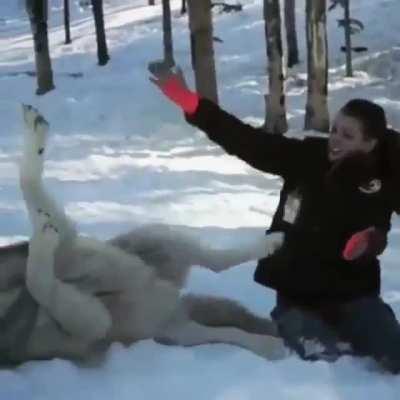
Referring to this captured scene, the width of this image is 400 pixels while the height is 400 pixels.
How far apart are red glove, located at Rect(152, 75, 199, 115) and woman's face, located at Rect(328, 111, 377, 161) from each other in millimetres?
680

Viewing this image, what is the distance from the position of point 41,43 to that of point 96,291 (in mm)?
17524

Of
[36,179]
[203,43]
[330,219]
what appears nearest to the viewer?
[36,179]

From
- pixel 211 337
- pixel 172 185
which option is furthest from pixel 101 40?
pixel 211 337

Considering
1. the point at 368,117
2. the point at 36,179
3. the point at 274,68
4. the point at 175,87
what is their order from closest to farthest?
1. the point at 36,179
2. the point at 368,117
3. the point at 175,87
4. the point at 274,68

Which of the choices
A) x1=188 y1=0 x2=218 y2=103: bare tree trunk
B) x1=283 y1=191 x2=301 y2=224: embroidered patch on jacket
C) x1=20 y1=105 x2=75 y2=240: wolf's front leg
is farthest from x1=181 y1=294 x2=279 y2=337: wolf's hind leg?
x1=188 y1=0 x2=218 y2=103: bare tree trunk

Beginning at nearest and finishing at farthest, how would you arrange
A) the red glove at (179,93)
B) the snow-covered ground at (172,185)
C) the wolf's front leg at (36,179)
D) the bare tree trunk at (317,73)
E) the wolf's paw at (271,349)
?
the snow-covered ground at (172,185), the wolf's front leg at (36,179), the wolf's paw at (271,349), the red glove at (179,93), the bare tree trunk at (317,73)

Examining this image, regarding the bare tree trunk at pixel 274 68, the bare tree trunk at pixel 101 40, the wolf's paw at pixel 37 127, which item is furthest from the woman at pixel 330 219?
the bare tree trunk at pixel 101 40

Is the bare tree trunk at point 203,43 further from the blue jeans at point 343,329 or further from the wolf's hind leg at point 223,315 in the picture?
the blue jeans at point 343,329

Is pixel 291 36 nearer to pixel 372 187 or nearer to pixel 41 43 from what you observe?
pixel 41 43

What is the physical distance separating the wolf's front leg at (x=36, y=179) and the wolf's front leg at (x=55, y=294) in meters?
0.07

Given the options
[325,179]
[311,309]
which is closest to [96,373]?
[311,309]

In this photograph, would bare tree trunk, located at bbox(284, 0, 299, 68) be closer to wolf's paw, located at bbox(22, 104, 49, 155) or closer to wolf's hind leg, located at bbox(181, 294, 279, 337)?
wolf's hind leg, located at bbox(181, 294, 279, 337)

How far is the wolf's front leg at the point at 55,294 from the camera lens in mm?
3725

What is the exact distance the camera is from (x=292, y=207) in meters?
4.21
